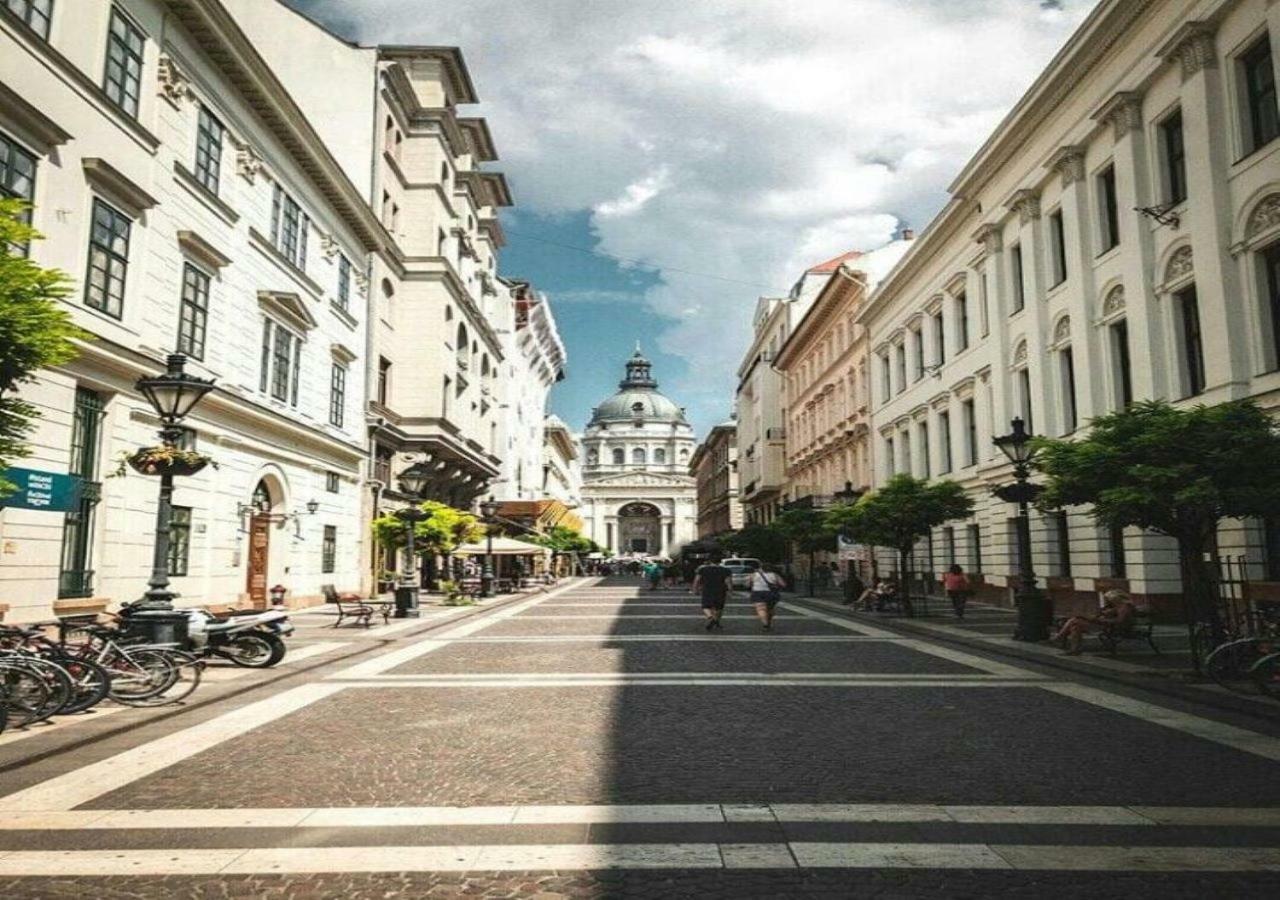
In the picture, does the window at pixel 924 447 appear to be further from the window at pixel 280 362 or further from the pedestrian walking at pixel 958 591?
the window at pixel 280 362

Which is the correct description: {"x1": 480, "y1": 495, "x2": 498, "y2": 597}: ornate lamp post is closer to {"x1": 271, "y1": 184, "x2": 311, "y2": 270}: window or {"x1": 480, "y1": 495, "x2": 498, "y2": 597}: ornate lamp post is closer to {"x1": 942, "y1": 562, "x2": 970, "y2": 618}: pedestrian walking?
{"x1": 271, "y1": 184, "x2": 311, "y2": 270}: window

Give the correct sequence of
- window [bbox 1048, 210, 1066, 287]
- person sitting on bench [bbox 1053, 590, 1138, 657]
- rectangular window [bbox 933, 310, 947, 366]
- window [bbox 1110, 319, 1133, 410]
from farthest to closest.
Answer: rectangular window [bbox 933, 310, 947, 366] < window [bbox 1048, 210, 1066, 287] < window [bbox 1110, 319, 1133, 410] < person sitting on bench [bbox 1053, 590, 1138, 657]

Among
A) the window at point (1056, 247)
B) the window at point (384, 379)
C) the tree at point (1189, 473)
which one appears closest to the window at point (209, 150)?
the window at point (384, 379)

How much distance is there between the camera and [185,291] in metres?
19.1

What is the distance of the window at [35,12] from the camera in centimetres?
1362

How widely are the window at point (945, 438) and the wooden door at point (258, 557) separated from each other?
77.8 ft

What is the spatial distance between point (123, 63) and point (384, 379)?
19.5m

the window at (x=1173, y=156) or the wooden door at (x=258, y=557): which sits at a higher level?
the window at (x=1173, y=156)

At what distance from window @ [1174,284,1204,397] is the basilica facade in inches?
4768

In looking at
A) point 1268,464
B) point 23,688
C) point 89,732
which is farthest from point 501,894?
point 1268,464

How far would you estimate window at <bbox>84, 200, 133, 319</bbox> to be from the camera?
1546 cm

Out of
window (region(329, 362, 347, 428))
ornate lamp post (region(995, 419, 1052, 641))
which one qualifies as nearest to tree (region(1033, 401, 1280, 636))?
ornate lamp post (region(995, 419, 1052, 641))

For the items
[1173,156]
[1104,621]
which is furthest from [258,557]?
[1173,156]

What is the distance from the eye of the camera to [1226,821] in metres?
5.38
